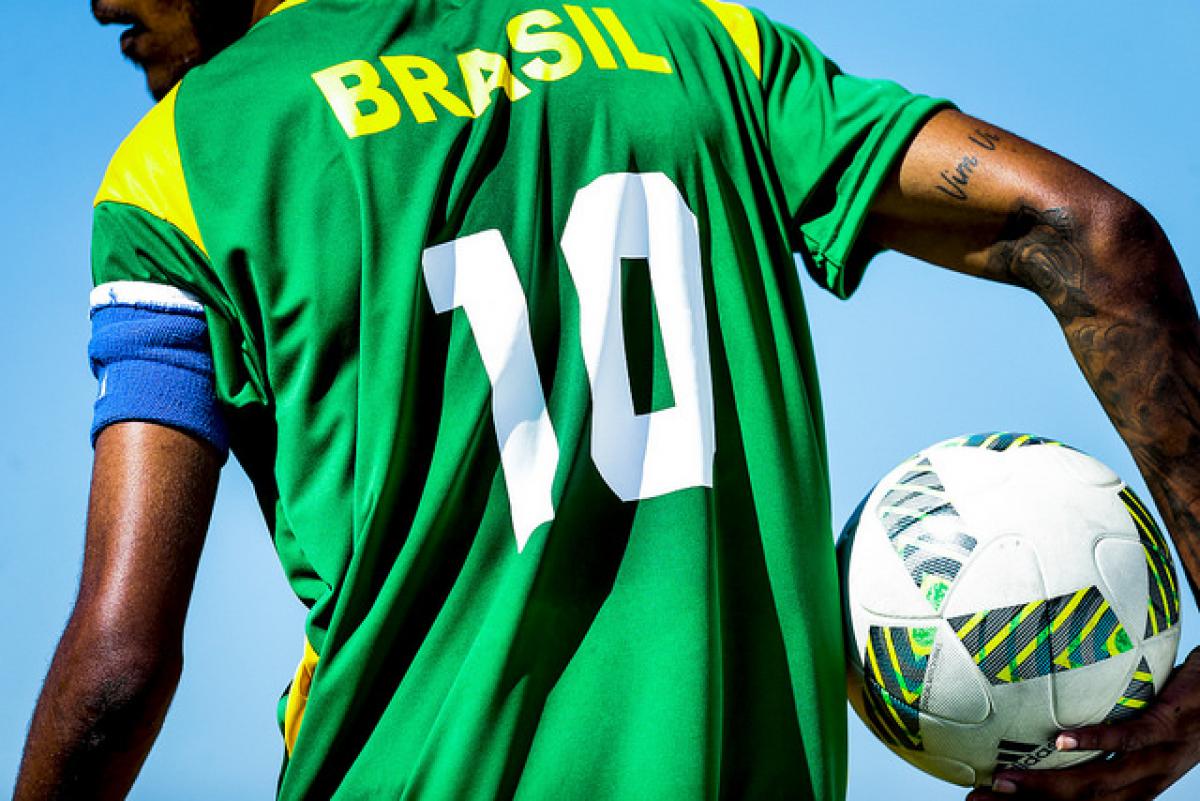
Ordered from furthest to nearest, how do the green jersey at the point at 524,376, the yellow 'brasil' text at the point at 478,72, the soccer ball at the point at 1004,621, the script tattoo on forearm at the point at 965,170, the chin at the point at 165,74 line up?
the chin at the point at 165,74, the soccer ball at the point at 1004,621, the script tattoo on forearm at the point at 965,170, the yellow 'brasil' text at the point at 478,72, the green jersey at the point at 524,376

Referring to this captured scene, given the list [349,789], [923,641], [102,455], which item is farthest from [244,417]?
[923,641]

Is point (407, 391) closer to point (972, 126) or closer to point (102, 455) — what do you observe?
point (102, 455)

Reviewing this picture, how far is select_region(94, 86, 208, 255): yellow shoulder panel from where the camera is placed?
2670 millimetres

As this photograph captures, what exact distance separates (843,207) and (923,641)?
0.92 metres

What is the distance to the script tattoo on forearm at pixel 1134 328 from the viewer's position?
106 inches

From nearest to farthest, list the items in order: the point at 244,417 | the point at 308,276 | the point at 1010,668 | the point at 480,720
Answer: the point at 480,720
the point at 308,276
the point at 244,417
the point at 1010,668

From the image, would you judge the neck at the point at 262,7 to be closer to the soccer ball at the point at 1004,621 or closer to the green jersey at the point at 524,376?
the green jersey at the point at 524,376

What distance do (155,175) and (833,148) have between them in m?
1.28

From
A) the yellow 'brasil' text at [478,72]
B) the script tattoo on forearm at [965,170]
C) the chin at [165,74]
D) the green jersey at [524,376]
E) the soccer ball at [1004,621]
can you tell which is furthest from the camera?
the chin at [165,74]

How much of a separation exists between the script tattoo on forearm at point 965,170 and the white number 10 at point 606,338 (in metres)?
0.52

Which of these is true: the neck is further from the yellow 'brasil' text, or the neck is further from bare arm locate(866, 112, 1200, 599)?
bare arm locate(866, 112, 1200, 599)

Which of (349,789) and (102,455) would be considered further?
(102,455)

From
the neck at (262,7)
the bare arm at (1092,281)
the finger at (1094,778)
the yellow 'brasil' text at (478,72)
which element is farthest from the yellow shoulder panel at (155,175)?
the finger at (1094,778)

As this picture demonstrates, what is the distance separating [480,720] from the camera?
7.86 feet
